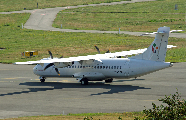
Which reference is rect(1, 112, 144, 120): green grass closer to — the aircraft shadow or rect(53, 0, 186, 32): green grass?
the aircraft shadow

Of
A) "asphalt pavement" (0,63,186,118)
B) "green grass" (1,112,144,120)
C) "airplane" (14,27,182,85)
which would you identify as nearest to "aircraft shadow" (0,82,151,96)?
"asphalt pavement" (0,63,186,118)

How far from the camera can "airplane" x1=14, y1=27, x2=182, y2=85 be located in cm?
3741

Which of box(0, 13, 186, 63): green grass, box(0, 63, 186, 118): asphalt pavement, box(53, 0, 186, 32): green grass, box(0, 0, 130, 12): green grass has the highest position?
box(0, 0, 130, 12): green grass

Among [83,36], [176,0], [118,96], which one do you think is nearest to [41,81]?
[118,96]

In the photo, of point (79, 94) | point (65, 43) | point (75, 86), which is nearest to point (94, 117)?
point (79, 94)

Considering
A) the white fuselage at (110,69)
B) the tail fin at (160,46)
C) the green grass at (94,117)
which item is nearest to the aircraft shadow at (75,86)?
the white fuselage at (110,69)

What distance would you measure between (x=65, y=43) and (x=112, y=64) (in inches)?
1556

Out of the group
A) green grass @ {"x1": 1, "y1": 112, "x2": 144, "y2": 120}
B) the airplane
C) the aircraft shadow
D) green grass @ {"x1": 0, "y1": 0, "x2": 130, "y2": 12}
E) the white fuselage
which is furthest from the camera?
green grass @ {"x1": 0, "y1": 0, "x2": 130, "y2": 12}

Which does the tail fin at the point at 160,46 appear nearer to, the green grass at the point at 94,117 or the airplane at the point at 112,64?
the airplane at the point at 112,64

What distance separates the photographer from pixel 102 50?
70.7 meters

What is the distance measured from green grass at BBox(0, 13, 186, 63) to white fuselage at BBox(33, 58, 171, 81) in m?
21.8

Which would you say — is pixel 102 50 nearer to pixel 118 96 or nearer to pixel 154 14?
pixel 118 96

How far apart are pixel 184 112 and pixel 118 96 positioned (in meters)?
18.4

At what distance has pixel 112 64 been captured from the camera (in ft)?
132
